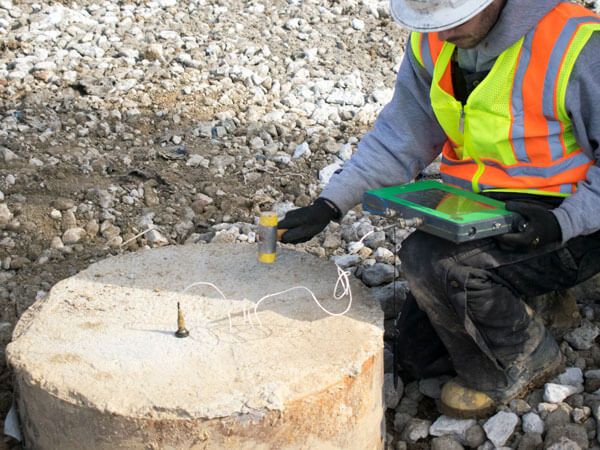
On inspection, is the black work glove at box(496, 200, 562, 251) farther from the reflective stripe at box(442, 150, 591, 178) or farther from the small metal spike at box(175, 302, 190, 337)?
the small metal spike at box(175, 302, 190, 337)

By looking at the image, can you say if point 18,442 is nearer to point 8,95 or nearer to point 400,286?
point 400,286

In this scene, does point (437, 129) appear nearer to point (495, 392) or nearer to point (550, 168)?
point (550, 168)

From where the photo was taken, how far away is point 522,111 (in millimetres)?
2463

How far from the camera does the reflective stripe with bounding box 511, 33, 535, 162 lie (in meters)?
2.39

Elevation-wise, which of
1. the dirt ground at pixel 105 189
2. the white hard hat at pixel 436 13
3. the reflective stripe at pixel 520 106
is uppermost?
the white hard hat at pixel 436 13

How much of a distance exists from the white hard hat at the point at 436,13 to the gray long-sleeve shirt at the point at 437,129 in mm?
147

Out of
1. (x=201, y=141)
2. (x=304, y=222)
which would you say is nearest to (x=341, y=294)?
(x=304, y=222)

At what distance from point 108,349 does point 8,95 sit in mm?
3725

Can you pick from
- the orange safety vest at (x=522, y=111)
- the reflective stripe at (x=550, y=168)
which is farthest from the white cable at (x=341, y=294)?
the reflective stripe at (x=550, y=168)

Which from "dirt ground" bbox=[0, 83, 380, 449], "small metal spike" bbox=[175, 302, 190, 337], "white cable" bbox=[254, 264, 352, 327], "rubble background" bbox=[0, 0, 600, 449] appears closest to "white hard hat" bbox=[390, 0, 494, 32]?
"white cable" bbox=[254, 264, 352, 327]

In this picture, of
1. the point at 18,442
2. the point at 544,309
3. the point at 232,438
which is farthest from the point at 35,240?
the point at 544,309

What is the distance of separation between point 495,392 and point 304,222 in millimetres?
1030

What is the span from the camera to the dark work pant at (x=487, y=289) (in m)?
2.48

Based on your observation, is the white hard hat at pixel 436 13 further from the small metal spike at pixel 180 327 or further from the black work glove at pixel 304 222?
the small metal spike at pixel 180 327
